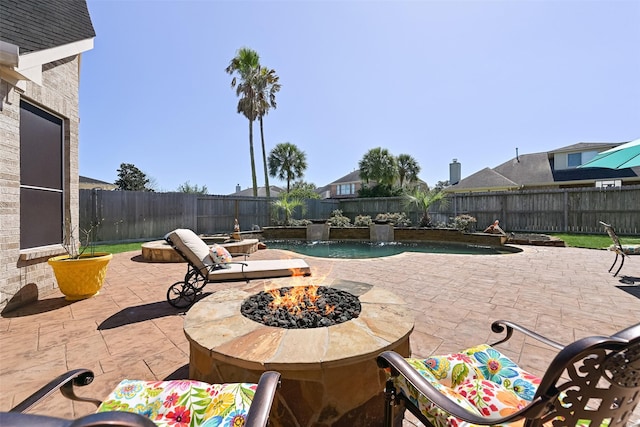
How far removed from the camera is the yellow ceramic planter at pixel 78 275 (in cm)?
399

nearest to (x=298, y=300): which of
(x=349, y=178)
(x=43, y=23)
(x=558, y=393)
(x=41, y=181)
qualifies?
(x=558, y=393)

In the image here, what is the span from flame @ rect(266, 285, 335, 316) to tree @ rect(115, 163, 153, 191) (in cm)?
3104

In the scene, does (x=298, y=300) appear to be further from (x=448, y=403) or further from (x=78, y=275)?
(x=78, y=275)

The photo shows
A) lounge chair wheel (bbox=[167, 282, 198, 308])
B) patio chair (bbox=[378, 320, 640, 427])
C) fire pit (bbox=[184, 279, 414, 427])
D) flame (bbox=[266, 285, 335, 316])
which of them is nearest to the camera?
patio chair (bbox=[378, 320, 640, 427])

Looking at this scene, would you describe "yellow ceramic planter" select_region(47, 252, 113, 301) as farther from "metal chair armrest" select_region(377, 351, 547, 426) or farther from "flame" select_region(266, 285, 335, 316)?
"metal chair armrest" select_region(377, 351, 547, 426)

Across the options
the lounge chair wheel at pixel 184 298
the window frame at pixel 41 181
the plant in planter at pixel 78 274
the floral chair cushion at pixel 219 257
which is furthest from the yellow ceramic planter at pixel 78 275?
the floral chair cushion at pixel 219 257

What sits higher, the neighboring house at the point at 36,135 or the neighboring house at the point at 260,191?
the neighboring house at the point at 260,191

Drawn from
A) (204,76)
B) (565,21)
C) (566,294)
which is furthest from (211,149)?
(566,294)

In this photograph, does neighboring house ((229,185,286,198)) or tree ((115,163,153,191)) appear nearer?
tree ((115,163,153,191))

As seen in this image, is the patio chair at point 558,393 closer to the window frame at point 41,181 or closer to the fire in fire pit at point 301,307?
the fire in fire pit at point 301,307

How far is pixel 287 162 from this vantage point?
26.4 m

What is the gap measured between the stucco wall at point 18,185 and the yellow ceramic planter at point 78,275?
376 mm

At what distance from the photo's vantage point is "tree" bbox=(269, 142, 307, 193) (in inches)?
1041

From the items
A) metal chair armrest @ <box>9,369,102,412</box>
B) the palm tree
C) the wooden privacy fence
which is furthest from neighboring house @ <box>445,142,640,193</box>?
metal chair armrest @ <box>9,369,102,412</box>
